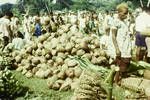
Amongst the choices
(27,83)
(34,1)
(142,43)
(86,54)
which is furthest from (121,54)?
(34,1)

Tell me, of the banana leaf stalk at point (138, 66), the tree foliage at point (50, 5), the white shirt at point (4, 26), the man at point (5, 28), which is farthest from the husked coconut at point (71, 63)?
the tree foliage at point (50, 5)

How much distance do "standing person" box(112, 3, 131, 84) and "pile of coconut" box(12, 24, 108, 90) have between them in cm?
146

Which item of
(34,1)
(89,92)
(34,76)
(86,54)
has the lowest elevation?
(34,1)

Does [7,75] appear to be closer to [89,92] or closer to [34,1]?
[89,92]

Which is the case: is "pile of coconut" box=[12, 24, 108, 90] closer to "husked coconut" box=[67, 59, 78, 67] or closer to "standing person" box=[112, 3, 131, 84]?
"husked coconut" box=[67, 59, 78, 67]

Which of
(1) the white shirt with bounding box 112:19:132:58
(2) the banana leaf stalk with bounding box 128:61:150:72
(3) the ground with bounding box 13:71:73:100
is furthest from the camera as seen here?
(3) the ground with bounding box 13:71:73:100

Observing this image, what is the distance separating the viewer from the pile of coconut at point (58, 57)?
28.0ft

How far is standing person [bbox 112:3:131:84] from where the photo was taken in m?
6.71

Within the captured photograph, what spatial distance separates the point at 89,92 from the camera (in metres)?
3.77

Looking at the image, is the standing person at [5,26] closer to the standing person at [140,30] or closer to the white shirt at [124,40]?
the standing person at [140,30]

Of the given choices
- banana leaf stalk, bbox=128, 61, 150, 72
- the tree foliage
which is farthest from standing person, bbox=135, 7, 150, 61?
the tree foliage

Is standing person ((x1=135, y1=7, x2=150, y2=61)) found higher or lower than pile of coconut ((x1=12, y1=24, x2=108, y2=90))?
higher

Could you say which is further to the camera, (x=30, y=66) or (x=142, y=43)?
(x=30, y=66)

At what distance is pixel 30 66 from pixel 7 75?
8.14ft
